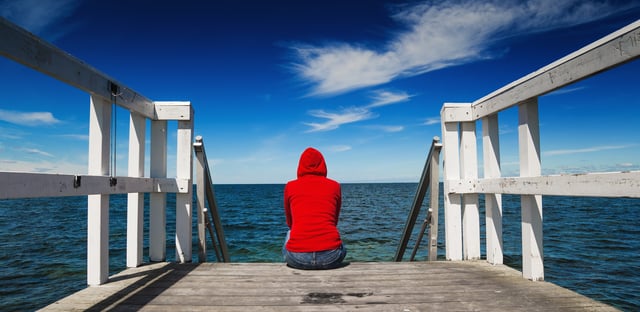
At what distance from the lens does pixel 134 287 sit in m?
2.82

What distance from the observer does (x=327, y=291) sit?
2.71 metres

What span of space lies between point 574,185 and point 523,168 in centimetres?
70

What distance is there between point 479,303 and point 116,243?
14.9 meters

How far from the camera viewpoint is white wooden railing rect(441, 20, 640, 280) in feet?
6.73

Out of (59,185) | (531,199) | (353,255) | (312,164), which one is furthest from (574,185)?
(353,255)

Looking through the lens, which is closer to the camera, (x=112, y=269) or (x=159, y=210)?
(x=159, y=210)

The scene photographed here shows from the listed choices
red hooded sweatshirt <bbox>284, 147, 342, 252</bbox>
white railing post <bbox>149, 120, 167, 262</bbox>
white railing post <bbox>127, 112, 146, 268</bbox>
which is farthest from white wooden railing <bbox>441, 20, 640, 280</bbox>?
white railing post <bbox>127, 112, 146, 268</bbox>

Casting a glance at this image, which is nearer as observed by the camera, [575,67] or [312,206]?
[575,67]

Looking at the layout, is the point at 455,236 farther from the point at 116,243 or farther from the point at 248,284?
the point at 116,243

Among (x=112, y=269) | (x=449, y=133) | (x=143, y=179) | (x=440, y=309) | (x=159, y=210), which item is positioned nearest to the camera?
(x=440, y=309)

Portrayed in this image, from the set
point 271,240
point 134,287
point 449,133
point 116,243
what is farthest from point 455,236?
point 116,243

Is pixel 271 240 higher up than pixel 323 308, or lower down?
lower down

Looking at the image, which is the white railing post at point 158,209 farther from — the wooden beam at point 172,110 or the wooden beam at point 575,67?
the wooden beam at point 575,67

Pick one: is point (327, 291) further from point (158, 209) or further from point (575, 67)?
point (575, 67)
